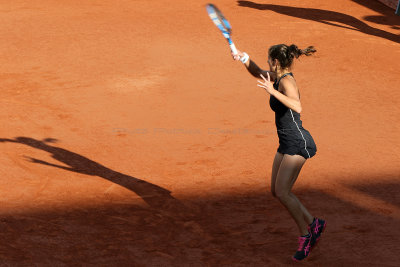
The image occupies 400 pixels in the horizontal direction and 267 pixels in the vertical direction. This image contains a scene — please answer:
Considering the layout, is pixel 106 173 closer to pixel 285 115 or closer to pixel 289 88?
pixel 285 115

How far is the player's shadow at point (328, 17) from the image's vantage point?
18.2 m

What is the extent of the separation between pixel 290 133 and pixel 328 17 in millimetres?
13634

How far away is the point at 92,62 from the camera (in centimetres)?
1473

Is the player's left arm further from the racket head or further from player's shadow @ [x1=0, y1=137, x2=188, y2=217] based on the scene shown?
player's shadow @ [x1=0, y1=137, x2=188, y2=217]

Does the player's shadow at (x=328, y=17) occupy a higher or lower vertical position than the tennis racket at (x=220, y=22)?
lower

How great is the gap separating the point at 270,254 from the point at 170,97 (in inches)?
235

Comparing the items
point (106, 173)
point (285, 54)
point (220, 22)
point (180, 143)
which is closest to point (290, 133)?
point (285, 54)

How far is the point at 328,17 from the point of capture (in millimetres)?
19562

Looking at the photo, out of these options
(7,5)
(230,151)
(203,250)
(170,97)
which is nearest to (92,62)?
(170,97)

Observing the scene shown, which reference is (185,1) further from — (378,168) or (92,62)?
(378,168)

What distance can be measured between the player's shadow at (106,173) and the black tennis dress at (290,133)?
2140mm

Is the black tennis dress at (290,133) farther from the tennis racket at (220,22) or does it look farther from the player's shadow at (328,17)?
the player's shadow at (328,17)

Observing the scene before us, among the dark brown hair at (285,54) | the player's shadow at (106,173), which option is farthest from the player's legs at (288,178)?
the player's shadow at (106,173)

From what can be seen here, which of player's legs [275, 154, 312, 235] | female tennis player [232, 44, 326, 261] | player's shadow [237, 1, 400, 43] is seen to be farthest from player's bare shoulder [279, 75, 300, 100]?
player's shadow [237, 1, 400, 43]
